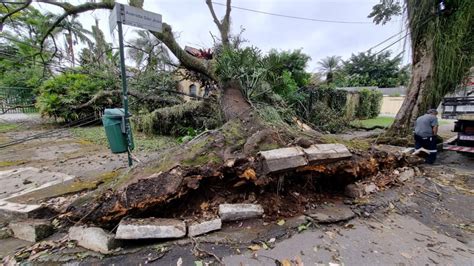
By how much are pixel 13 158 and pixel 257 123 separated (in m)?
5.45

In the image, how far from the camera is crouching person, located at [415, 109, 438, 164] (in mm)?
4665

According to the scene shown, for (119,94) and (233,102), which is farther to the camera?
(119,94)

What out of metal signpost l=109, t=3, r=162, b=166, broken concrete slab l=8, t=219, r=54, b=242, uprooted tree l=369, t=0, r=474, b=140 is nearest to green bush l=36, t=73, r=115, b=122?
metal signpost l=109, t=3, r=162, b=166

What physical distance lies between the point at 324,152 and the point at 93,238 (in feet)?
7.75

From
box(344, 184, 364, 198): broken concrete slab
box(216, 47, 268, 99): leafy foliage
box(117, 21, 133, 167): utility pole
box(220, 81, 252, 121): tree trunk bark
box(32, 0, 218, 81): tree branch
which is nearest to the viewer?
box(117, 21, 133, 167): utility pole

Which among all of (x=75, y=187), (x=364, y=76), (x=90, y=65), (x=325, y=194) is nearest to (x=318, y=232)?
(x=325, y=194)

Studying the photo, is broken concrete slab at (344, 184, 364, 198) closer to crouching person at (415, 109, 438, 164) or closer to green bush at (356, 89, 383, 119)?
crouching person at (415, 109, 438, 164)

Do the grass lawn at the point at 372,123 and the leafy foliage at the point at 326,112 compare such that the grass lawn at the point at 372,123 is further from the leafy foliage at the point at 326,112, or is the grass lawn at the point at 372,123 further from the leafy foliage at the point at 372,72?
the leafy foliage at the point at 372,72

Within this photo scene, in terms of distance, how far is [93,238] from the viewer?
1.82 m

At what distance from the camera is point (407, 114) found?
18.9 feet

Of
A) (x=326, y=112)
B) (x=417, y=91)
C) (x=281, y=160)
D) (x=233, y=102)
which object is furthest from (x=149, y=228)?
(x=326, y=112)

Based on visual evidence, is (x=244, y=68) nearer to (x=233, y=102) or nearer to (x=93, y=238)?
(x=233, y=102)

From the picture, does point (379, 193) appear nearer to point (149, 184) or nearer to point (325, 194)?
point (325, 194)

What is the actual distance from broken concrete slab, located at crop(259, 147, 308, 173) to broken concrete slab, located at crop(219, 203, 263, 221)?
1.38ft
